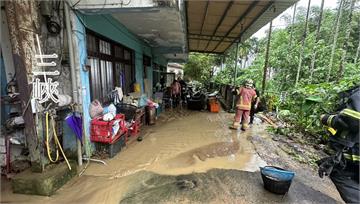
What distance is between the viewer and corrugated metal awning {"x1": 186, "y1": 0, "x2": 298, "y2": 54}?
546 centimetres

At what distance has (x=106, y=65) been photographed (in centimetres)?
533

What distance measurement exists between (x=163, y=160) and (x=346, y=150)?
291 cm

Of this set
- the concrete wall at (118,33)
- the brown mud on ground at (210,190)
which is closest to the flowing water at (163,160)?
the brown mud on ground at (210,190)

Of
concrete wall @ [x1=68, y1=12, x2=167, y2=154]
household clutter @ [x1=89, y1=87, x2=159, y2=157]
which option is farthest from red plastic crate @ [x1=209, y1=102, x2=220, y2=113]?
concrete wall @ [x1=68, y1=12, x2=167, y2=154]

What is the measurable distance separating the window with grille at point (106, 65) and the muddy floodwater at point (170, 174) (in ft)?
5.06

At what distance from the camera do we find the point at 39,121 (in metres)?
3.07

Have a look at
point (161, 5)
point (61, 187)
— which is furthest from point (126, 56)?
point (61, 187)

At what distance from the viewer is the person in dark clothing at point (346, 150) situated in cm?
211

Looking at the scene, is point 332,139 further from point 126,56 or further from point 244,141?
point 126,56

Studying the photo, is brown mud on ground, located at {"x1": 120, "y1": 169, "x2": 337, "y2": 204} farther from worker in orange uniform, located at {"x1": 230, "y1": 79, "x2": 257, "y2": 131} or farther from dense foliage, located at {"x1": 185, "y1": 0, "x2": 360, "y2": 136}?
worker in orange uniform, located at {"x1": 230, "y1": 79, "x2": 257, "y2": 131}

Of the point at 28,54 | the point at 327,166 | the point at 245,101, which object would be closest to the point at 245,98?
the point at 245,101

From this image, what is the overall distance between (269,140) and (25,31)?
5623 millimetres

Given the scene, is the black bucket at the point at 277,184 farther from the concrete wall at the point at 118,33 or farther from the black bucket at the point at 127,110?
the concrete wall at the point at 118,33

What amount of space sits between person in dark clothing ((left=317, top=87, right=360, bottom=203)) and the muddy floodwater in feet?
3.07
